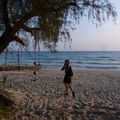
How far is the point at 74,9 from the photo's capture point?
27.0ft

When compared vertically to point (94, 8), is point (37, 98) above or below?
below

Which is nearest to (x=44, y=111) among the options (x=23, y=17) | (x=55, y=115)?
(x=55, y=115)

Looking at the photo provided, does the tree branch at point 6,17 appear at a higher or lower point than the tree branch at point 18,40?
higher

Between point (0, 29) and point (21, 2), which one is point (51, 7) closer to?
point (21, 2)

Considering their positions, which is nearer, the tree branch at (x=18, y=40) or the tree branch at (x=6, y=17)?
the tree branch at (x=6, y=17)

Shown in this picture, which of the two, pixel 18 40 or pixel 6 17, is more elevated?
pixel 6 17

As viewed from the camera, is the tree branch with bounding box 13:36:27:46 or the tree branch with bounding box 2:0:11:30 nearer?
the tree branch with bounding box 2:0:11:30

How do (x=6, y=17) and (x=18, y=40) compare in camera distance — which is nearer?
(x=6, y=17)

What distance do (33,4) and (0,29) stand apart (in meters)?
1.79

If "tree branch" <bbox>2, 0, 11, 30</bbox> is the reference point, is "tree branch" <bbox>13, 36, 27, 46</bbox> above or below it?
below

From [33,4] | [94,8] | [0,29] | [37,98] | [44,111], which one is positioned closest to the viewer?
[33,4]

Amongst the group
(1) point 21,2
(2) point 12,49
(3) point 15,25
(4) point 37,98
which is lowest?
(4) point 37,98

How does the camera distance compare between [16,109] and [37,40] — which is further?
[16,109]

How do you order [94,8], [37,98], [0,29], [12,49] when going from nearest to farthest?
[94,8], [0,29], [12,49], [37,98]
